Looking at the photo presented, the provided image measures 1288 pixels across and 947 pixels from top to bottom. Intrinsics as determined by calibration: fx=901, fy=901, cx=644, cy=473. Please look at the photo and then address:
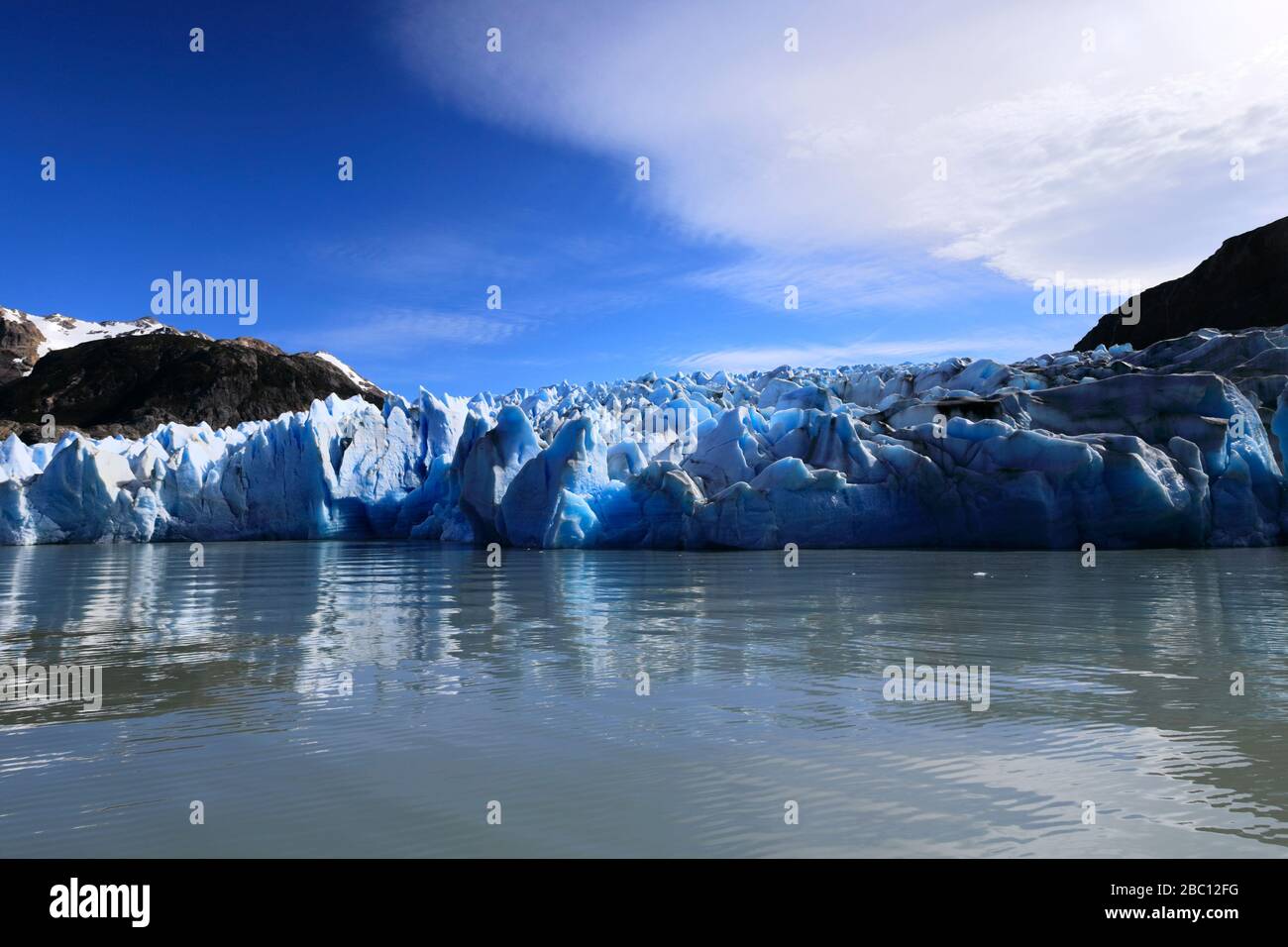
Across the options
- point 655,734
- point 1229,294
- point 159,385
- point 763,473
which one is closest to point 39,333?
point 159,385

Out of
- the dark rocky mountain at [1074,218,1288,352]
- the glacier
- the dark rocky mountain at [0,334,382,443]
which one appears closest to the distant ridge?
the dark rocky mountain at [0,334,382,443]

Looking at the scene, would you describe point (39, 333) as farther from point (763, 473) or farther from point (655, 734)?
point (655, 734)

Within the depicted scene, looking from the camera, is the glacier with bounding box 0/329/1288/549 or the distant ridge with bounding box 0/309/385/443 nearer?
the glacier with bounding box 0/329/1288/549

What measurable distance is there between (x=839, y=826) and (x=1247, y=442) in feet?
68.2

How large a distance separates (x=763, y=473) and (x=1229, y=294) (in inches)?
2171

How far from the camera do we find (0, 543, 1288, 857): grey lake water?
10.1 ft

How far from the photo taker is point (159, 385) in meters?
85.0

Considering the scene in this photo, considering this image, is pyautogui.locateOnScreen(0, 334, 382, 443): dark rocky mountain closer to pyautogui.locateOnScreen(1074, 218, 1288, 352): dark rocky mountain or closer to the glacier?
the glacier

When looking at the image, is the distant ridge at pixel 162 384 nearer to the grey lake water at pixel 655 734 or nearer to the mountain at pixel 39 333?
the mountain at pixel 39 333

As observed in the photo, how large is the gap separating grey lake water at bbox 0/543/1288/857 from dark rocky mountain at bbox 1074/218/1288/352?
58263 millimetres
